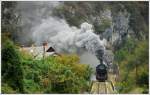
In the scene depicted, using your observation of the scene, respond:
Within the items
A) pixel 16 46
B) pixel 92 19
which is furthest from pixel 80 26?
pixel 16 46

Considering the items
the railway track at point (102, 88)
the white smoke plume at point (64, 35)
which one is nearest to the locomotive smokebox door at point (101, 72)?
the railway track at point (102, 88)

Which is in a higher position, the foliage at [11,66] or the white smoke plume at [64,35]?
the white smoke plume at [64,35]

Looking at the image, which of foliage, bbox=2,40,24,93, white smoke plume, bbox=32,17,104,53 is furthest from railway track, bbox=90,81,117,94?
foliage, bbox=2,40,24,93

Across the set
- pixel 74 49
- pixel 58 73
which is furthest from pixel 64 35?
pixel 58 73

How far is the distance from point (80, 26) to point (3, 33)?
0.67m

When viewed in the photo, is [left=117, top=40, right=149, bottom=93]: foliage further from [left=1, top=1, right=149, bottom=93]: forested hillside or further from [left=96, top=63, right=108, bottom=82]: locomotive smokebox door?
[left=96, top=63, right=108, bottom=82]: locomotive smokebox door

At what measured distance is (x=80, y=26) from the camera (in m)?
6.38

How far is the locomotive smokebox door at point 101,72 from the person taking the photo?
21.0 ft

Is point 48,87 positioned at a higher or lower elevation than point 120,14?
lower

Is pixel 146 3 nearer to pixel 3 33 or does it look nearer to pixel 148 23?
pixel 148 23

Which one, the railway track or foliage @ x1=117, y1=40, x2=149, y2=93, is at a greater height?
foliage @ x1=117, y1=40, x2=149, y2=93

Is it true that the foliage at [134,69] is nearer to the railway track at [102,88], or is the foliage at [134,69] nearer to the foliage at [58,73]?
the railway track at [102,88]

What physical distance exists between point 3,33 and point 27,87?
20.0 inches

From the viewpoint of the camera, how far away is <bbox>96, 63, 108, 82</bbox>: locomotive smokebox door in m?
6.39
